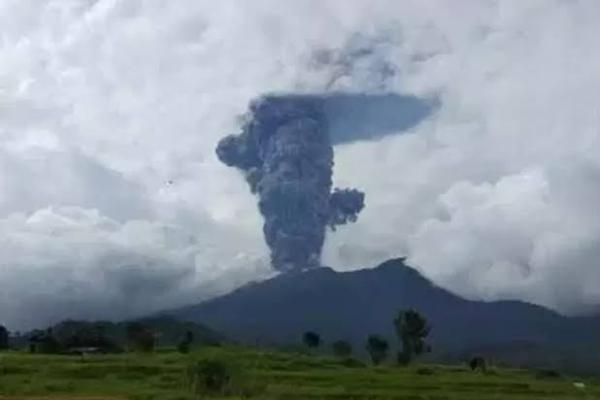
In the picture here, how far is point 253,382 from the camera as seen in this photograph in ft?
314

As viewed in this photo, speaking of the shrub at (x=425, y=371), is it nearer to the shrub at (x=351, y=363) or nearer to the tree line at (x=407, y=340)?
the shrub at (x=351, y=363)

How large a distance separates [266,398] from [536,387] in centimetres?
3858

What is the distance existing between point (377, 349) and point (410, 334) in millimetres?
5481

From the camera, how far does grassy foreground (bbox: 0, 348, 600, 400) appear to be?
89.3m

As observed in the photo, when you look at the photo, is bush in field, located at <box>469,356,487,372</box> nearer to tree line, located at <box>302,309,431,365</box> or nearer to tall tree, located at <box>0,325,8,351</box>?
tree line, located at <box>302,309,431,365</box>

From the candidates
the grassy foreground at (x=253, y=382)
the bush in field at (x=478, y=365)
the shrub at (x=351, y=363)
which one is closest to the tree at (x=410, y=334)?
the bush in field at (x=478, y=365)

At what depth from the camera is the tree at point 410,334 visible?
168375mm

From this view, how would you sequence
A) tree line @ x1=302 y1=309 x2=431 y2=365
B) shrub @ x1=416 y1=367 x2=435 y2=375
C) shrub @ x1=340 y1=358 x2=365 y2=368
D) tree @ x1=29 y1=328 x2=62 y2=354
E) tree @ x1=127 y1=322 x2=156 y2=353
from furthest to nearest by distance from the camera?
tree line @ x1=302 y1=309 x2=431 y2=365, tree @ x1=127 y1=322 x2=156 y2=353, tree @ x1=29 y1=328 x2=62 y2=354, shrub @ x1=340 y1=358 x2=365 y2=368, shrub @ x1=416 y1=367 x2=435 y2=375

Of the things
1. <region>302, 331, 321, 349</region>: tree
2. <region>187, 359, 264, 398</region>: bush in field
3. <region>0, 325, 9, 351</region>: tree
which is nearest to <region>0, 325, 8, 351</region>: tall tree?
<region>0, 325, 9, 351</region>: tree

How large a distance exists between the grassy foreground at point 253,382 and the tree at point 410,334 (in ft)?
126

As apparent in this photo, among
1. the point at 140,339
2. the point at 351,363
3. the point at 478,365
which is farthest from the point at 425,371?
the point at 140,339

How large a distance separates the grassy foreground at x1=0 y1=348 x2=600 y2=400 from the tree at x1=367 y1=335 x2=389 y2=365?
40214 millimetres

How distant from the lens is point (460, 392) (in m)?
101

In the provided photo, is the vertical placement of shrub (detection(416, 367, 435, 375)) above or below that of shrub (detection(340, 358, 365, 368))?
below
